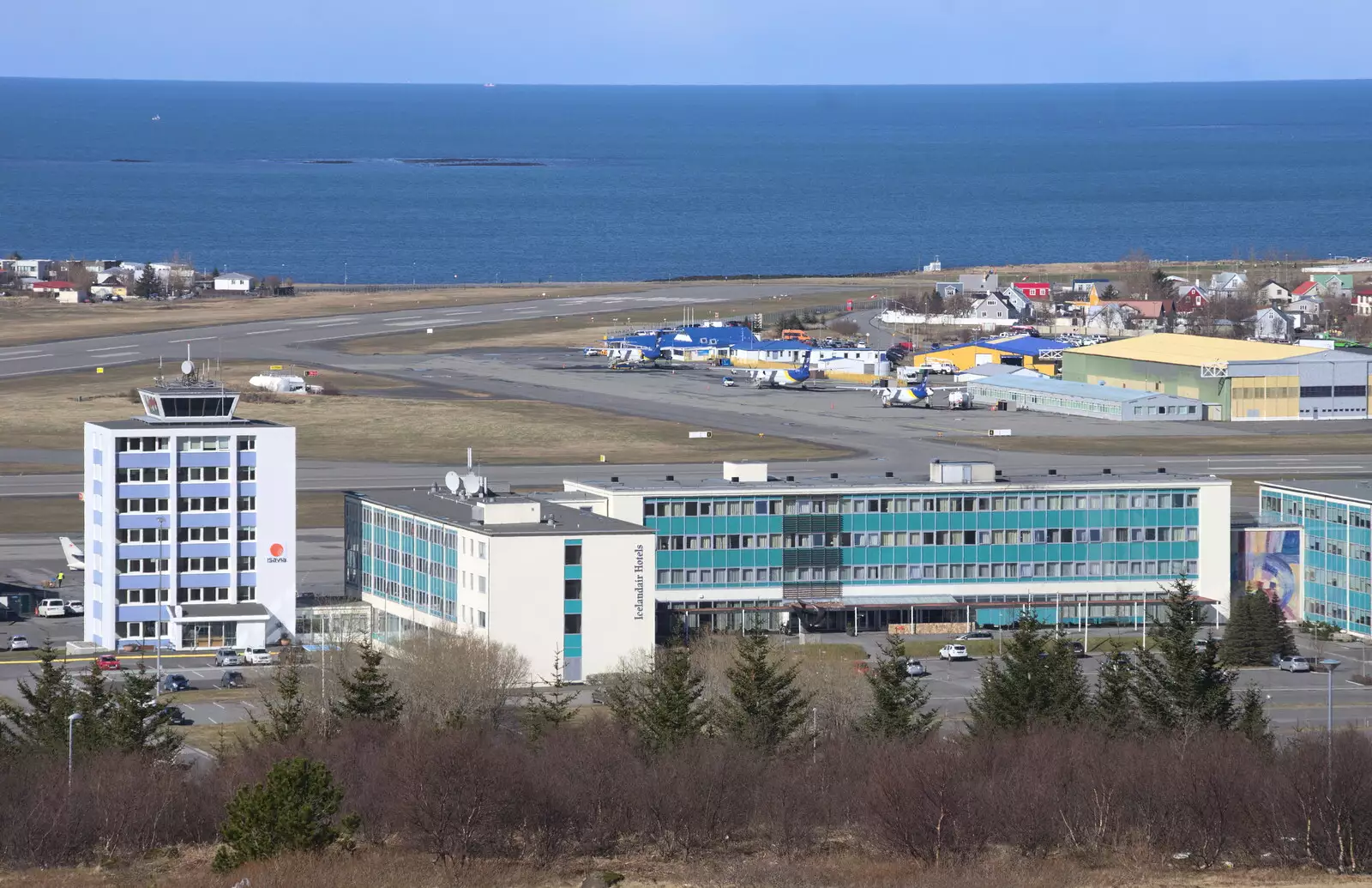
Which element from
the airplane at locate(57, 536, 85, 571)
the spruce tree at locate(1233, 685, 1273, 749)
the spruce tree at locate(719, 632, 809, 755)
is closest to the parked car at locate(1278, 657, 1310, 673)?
the spruce tree at locate(1233, 685, 1273, 749)

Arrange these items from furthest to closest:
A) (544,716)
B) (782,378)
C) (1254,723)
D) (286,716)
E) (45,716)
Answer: (782,378), (544,716), (1254,723), (45,716), (286,716)

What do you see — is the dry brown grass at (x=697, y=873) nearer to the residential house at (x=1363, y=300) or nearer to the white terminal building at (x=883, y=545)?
the white terminal building at (x=883, y=545)

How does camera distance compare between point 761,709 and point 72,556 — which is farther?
point 72,556

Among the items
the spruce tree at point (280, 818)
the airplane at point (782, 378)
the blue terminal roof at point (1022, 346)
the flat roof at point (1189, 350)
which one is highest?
the blue terminal roof at point (1022, 346)

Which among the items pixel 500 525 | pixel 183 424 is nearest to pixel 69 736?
pixel 500 525

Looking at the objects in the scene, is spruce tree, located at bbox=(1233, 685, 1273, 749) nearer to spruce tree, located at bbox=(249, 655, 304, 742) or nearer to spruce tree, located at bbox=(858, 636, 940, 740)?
spruce tree, located at bbox=(858, 636, 940, 740)

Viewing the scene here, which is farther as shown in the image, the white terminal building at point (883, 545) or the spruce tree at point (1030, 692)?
the white terminal building at point (883, 545)

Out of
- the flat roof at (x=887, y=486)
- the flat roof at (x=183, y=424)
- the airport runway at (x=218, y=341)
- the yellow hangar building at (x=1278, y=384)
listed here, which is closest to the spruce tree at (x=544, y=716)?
the flat roof at (x=887, y=486)

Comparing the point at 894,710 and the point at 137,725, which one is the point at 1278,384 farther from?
the point at 137,725
